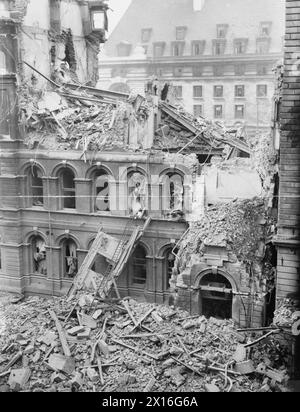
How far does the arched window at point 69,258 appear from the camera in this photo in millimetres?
22625

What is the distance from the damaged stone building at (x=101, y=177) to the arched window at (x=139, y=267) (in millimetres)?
53

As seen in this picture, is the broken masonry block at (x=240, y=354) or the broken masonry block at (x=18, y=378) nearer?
the broken masonry block at (x=18, y=378)

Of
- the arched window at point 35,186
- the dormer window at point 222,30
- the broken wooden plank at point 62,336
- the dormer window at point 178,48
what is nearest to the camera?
the broken wooden plank at point 62,336

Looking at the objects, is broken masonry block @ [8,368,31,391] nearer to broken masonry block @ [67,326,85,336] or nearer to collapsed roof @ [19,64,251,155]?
broken masonry block @ [67,326,85,336]

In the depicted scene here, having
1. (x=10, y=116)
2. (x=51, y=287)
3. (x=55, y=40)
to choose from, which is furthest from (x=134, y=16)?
(x=51, y=287)

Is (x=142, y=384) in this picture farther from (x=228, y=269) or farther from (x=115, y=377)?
(x=228, y=269)

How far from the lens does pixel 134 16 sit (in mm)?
24141

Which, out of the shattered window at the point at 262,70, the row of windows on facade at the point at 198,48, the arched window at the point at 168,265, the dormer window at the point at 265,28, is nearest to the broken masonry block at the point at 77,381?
the arched window at the point at 168,265

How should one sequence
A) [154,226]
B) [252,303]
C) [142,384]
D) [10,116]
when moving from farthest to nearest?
[10,116] → [154,226] → [252,303] → [142,384]

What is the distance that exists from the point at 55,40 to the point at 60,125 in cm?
637

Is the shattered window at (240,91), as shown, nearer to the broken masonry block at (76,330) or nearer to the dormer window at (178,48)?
the dormer window at (178,48)

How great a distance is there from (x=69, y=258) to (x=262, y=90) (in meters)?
24.7

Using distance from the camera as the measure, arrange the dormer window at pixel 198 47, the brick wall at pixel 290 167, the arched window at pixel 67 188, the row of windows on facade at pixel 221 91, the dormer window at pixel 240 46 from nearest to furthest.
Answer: the brick wall at pixel 290 167, the arched window at pixel 67 188, the dormer window at pixel 198 47, the dormer window at pixel 240 46, the row of windows on facade at pixel 221 91

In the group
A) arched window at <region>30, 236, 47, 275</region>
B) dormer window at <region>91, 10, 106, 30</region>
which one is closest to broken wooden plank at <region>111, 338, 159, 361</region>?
arched window at <region>30, 236, 47, 275</region>
